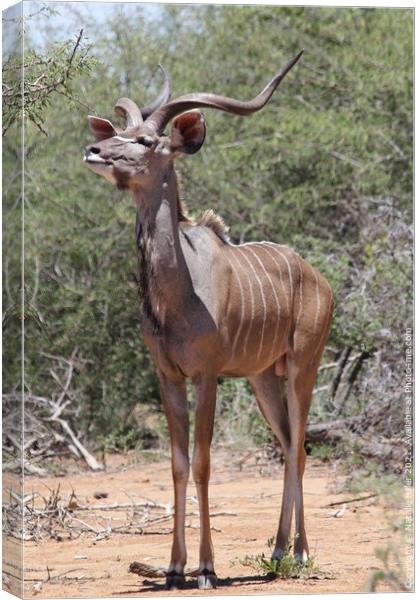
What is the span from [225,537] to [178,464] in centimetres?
168

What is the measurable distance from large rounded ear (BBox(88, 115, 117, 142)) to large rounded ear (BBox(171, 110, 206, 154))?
0.27 metres

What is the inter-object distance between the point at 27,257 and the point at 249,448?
85.5 inches

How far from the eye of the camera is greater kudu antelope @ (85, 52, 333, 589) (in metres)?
6.11

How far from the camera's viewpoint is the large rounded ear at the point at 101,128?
6227mm

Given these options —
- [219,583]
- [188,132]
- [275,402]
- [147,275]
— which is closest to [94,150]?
[188,132]

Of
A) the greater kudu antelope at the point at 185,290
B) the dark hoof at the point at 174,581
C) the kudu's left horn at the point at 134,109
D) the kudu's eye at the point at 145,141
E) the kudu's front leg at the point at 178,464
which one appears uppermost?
the kudu's left horn at the point at 134,109

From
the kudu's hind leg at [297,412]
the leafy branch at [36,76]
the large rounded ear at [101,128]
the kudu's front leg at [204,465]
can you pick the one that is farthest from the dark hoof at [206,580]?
the leafy branch at [36,76]

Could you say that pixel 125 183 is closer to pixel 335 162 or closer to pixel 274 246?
pixel 274 246

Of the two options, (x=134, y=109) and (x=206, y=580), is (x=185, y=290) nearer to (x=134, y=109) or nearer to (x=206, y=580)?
(x=134, y=109)

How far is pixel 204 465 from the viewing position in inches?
243

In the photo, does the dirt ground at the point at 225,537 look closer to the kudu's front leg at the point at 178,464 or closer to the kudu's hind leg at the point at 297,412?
the kudu's front leg at the point at 178,464

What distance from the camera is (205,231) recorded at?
6.60 metres

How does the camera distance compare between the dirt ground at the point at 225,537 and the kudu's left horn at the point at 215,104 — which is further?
the dirt ground at the point at 225,537

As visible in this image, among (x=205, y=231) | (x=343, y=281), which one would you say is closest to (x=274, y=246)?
(x=205, y=231)
